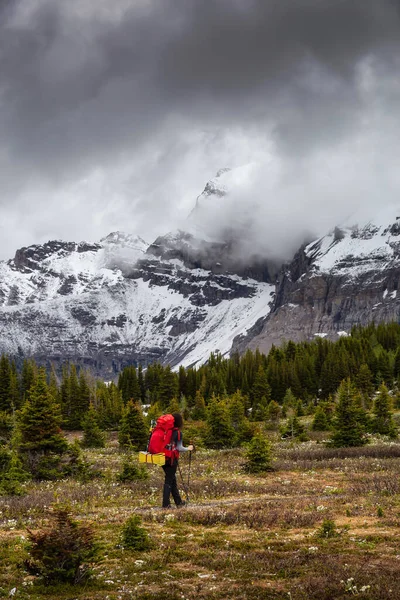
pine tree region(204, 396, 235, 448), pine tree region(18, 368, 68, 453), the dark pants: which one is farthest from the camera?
pine tree region(204, 396, 235, 448)

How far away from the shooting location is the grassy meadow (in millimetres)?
10258

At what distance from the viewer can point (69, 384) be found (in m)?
95.4

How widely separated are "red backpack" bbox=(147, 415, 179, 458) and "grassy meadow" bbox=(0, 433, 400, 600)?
1.99 metres

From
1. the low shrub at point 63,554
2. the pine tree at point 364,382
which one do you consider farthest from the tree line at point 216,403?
the low shrub at point 63,554

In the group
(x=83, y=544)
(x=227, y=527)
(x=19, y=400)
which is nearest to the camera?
(x=83, y=544)

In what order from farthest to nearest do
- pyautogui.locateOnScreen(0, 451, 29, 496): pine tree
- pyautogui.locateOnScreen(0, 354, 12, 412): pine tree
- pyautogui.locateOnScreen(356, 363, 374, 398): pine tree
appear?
pyautogui.locateOnScreen(0, 354, 12, 412): pine tree, pyautogui.locateOnScreen(356, 363, 374, 398): pine tree, pyautogui.locateOnScreen(0, 451, 29, 496): pine tree

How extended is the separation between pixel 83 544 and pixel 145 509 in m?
8.83

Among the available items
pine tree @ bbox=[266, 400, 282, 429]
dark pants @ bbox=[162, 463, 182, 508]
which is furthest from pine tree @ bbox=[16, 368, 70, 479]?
pine tree @ bbox=[266, 400, 282, 429]

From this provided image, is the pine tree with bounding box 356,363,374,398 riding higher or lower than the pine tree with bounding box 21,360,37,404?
lower

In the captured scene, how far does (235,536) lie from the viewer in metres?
14.8

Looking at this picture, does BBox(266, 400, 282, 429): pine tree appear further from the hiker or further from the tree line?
the hiker

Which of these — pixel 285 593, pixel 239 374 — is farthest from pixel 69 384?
pixel 285 593

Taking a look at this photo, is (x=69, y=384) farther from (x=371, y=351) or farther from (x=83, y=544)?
(x=83, y=544)

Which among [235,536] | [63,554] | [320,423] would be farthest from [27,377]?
[63,554]
